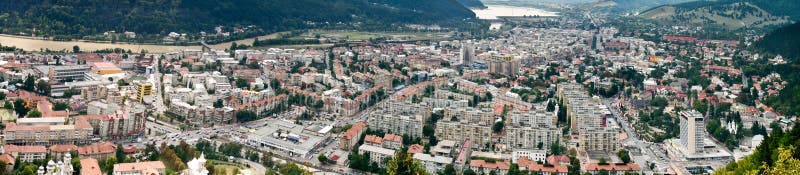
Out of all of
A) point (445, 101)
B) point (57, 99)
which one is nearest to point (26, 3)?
point (57, 99)

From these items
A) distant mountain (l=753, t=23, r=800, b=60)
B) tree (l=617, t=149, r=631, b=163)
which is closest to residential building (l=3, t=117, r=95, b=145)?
tree (l=617, t=149, r=631, b=163)

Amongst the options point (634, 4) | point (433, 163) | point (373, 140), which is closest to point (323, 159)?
point (373, 140)

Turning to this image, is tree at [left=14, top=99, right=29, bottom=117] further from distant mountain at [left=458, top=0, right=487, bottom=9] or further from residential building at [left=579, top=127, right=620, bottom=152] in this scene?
distant mountain at [left=458, top=0, right=487, bottom=9]

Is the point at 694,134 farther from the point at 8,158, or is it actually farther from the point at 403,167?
the point at 8,158

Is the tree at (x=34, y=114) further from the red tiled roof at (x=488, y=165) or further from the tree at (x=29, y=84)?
the red tiled roof at (x=488, y=165)

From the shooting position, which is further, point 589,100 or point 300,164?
point 589,100

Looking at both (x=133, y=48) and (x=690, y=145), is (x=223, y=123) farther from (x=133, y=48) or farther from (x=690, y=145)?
(x=133, y=48)
